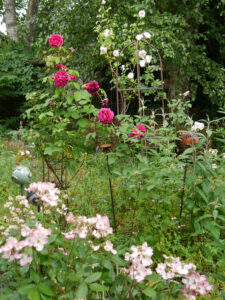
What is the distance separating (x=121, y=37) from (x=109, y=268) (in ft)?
16.9

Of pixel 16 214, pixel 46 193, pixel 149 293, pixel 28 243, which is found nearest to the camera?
pixel 28 243

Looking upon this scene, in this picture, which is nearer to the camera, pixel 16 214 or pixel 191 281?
pixel 191 281

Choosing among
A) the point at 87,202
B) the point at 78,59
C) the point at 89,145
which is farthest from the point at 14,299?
the point at 78,59

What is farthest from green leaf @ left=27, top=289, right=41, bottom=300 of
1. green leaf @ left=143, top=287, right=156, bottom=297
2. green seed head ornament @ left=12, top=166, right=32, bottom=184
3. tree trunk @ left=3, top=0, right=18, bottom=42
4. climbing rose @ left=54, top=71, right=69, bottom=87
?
tree trunk @ left=3, top=0, right=18, bottom=42

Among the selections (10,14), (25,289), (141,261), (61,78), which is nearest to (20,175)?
(61,78)

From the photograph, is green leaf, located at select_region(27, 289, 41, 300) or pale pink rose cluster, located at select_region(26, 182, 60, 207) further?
pale pink rose cluster, located at select_region(26, 182, 60, 207)

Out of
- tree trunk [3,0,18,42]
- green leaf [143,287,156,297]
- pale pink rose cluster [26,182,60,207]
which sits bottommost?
green leaf [143,287,156,297]

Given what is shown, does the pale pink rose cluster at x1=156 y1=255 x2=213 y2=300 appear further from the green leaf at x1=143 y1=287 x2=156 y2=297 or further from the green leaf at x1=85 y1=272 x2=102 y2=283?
the green leaf at x1=85 y1=272 x2=102 y2=283

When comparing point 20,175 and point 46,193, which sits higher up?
point 46,193

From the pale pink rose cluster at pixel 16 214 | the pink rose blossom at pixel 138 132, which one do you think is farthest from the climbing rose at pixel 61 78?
the pale pink rose cluster at pixel 16 214

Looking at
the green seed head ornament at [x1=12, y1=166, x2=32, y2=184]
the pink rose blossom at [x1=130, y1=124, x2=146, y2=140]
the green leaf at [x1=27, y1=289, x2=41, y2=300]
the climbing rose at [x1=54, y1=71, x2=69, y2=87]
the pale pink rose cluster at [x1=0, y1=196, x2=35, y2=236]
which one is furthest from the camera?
the climbing rose at [x1=54, y1=71, x2=69, y2=87]

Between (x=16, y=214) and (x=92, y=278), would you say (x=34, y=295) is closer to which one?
(x=92, y=278)

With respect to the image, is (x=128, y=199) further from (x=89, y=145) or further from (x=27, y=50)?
(x=27, y=50)

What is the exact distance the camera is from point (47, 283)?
1277mm
